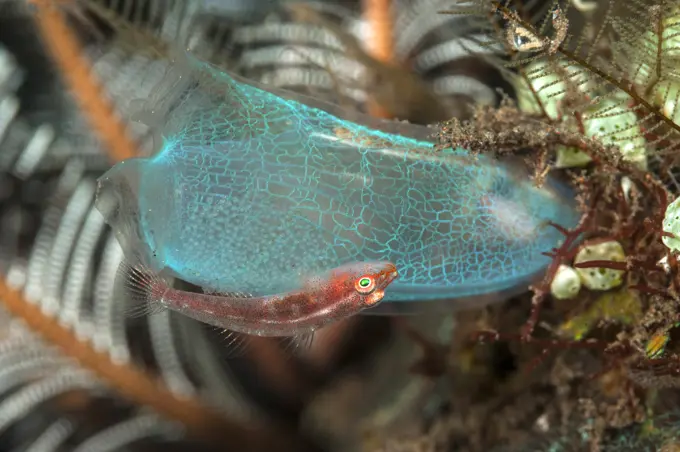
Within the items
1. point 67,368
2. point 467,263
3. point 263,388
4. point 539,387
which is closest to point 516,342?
Result: point 539,387

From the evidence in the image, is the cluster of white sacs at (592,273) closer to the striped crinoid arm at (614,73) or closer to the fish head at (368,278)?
the striped crinoid arm at (614,73)

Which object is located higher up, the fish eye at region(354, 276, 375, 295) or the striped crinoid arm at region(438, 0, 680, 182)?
the striped crinoid arm at region(438, 0, 680, 182)

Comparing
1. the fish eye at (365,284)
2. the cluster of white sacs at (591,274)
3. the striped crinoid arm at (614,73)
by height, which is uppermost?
the striped crinoid arm at (614,73)

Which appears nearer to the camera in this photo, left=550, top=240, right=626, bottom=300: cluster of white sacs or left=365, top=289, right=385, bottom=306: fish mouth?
left=365, top=289, right=385, bottom=306: fish mouth

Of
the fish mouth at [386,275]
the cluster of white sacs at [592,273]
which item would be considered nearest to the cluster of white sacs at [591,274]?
the cluster of white sacs at [592,273]

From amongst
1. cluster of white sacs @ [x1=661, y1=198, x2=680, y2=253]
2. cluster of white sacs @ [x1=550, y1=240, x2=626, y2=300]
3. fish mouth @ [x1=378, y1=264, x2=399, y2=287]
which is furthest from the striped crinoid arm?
fish mouth @ [x1=378, y1=264, x2=399, y2=287]

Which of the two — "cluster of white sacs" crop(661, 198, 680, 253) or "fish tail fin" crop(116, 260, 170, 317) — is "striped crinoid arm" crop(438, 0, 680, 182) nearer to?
"cluster of white sacs" crop(661, 198, 680, 253)

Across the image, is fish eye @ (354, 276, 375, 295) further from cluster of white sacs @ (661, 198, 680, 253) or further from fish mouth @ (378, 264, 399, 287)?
cluster of white sacs @ (661, 198, 680, 253)

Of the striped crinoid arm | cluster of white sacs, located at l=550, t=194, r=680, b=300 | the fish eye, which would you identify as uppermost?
the striped crinoid arm
